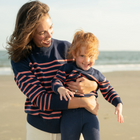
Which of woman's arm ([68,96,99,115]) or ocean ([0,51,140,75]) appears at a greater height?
woman's arm ([68,96,99,115])

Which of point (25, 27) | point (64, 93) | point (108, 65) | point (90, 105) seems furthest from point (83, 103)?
point (108, 65)

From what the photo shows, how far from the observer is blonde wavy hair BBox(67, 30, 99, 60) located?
6.63ft

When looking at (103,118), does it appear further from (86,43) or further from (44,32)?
(44,32)

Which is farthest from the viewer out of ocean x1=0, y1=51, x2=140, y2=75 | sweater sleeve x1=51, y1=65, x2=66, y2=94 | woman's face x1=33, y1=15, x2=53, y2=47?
ocean x1=0, y1=51, x2=140, y2=75

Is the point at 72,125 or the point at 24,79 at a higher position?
the point at 24,79

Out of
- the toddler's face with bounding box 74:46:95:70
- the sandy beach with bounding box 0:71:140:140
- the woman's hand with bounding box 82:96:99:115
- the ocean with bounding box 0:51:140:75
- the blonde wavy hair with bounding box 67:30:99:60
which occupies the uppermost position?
the blonde wavy hair with bounding box 67:30:99:60

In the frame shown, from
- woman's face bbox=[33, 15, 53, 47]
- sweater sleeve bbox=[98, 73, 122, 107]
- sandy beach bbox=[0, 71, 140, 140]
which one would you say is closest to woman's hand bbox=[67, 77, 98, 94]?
sweater sleeve bbox=[98, 73, 122, 107]

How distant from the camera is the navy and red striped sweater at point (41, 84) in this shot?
6.10 ft

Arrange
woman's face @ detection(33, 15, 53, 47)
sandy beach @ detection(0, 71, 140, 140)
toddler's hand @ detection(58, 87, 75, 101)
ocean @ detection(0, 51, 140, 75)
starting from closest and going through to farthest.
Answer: toddler's hand @ detection(58, 87, 75, 101)
woman's face @ detection(33, 15, 53, 47)
sandy beach @ detection(0, 71, 140, 140)
ocean @ detection(0, 51, 140, 75)

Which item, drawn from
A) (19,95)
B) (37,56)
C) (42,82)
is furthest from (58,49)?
(19,95)

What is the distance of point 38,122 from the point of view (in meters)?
2.00

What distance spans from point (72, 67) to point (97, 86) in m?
0.32

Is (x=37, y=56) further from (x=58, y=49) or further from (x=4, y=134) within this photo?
(x=4, y=134)

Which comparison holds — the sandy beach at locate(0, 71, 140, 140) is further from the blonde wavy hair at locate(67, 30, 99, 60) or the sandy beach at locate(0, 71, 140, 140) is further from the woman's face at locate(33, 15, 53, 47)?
the woman's face at locate(33, 15, 53, 47)
